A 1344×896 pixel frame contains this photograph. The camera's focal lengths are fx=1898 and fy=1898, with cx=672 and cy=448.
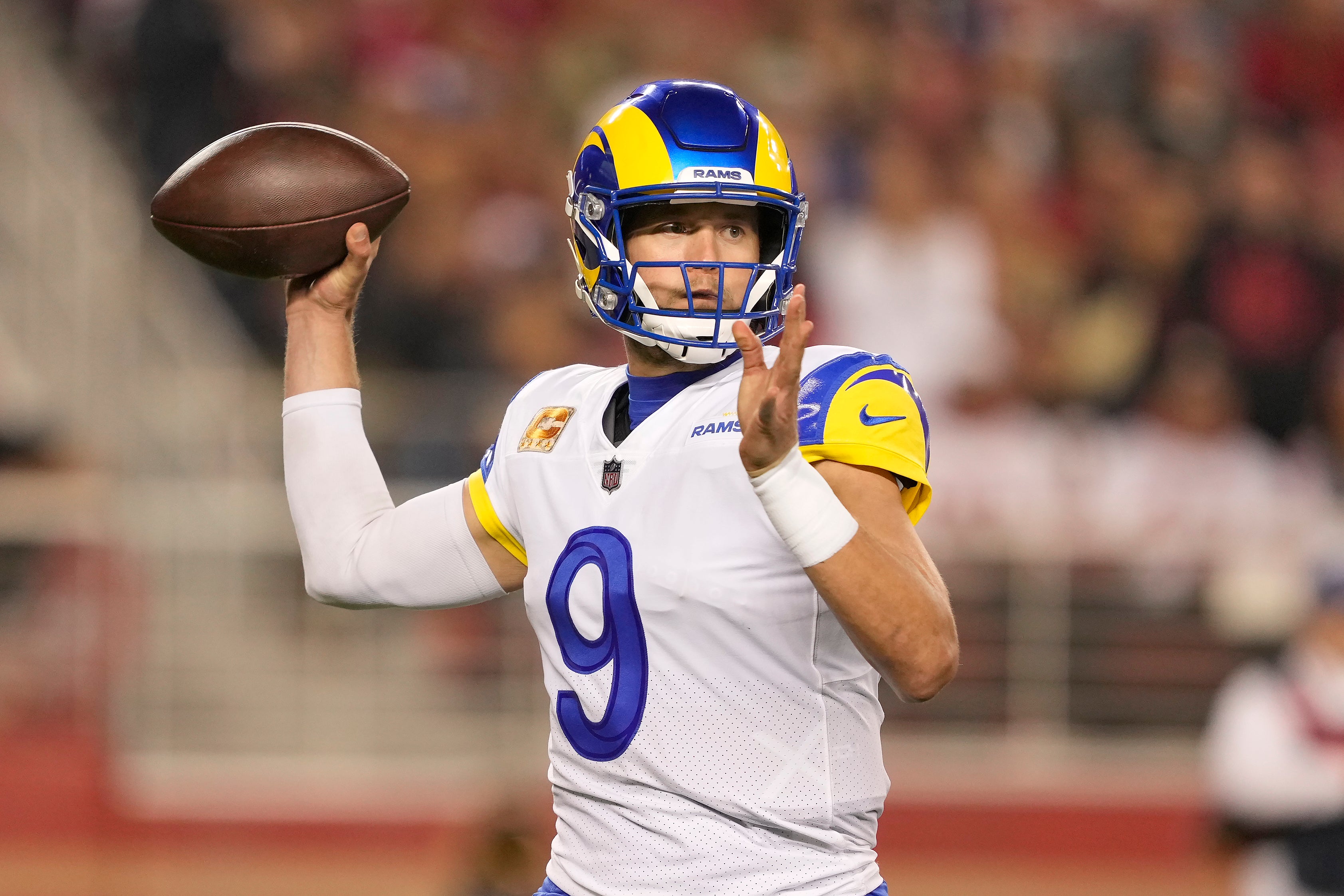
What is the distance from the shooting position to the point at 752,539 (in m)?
2.58

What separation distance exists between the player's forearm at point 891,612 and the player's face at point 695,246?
473mm

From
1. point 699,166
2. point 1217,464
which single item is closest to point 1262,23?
point 1217,464

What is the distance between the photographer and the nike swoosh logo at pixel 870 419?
2.57 metres

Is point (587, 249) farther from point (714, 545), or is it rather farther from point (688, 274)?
point (714, 545)

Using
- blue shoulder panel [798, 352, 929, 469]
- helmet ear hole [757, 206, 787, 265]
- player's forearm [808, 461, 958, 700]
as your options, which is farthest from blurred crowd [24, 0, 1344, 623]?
player's forearm [808, 461, 958, 700]

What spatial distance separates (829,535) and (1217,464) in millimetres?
6270

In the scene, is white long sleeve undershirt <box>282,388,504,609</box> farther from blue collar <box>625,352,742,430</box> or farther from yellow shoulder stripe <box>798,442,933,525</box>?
yellow shoulder stripe <box>798,442,933,525</box>

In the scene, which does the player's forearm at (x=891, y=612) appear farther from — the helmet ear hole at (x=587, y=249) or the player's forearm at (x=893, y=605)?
the helmet ear hole at (x=587, y=249)

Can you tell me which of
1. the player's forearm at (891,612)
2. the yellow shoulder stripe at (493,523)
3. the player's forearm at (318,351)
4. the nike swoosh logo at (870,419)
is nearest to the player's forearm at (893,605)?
the player's forearm at (891,612)

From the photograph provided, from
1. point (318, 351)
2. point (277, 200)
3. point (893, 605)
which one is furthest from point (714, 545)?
point (277, 200)

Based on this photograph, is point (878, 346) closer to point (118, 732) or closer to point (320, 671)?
point (320, 671)

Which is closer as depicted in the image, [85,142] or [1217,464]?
[1217,464]

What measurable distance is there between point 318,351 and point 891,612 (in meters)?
1.19

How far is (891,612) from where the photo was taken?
2.40 m
